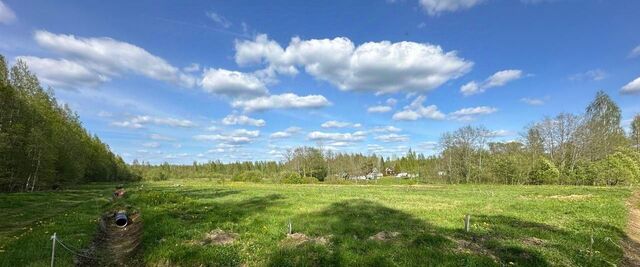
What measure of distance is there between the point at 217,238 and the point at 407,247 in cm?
702

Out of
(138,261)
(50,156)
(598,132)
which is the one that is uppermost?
(598,132)

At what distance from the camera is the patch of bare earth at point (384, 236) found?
14900mm

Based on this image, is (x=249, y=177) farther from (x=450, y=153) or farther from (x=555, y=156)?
(x=555, y=156)

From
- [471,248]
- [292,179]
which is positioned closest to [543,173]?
[292,179]

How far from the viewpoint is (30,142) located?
150 ft

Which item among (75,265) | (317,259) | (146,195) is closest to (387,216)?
(317,259)

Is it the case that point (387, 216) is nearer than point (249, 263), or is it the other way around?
point (249, 263)

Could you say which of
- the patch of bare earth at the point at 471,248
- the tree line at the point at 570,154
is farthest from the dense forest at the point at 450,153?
the patch of bare earth at the point at 471,248

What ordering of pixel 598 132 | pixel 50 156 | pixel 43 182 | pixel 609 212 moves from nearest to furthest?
1. pixel 609 212
2. pixel 50 156
3. pixel 43 182
4. pixel 598 132

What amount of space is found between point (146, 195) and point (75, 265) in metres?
16.4

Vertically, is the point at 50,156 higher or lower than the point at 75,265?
higher

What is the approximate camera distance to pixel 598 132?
74.3m

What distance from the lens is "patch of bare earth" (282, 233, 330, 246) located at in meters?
14.1

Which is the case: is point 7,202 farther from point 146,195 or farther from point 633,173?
point 633,173
